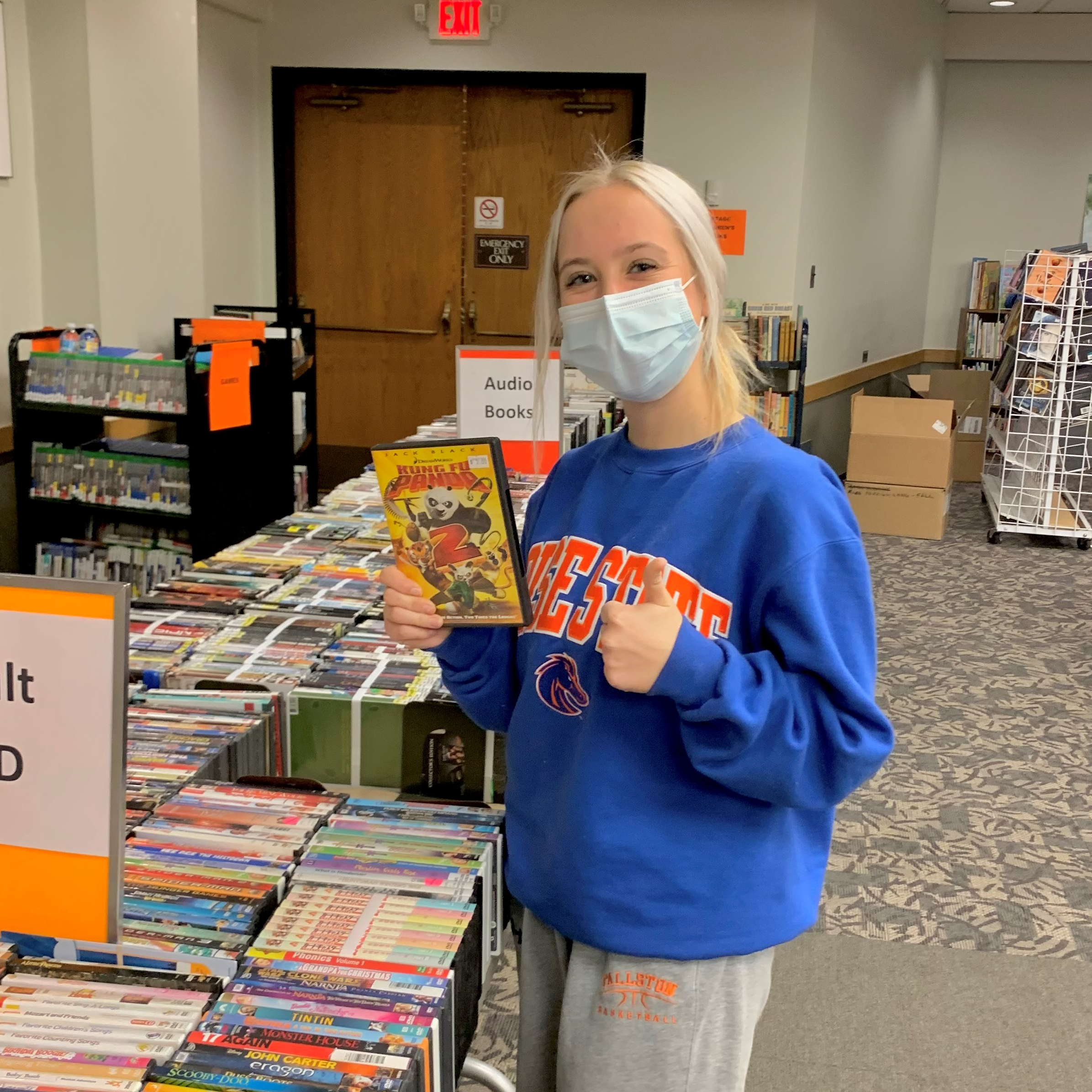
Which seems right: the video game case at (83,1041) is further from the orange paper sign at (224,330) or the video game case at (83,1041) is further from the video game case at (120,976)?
the orange paper sign at (224,330)

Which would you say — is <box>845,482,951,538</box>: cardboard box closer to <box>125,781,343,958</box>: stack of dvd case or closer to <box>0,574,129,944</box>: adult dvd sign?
<box>125,781,343,958</box>: stack of dvd case

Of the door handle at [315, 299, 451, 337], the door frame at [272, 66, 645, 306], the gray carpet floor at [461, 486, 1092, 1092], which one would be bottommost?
the gray carpet floor at [461, 486, 1092, 1092]

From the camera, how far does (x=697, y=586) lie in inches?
44.1

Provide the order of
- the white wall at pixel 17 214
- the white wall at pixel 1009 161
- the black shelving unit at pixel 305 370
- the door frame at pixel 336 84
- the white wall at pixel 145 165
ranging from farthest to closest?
the white wall at pixel 1009 161 → the door frame at pixel 336 84 → the black shelving unit at pixel 305 370 → the white wall at pixel 145 165 → the white wall at pixel 17 214

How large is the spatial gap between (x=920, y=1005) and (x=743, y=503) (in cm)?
178

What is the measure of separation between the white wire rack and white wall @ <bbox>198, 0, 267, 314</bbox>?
4.60m

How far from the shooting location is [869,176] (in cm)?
797

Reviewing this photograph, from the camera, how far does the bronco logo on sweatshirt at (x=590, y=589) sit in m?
1.12

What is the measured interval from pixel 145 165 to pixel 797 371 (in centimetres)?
384

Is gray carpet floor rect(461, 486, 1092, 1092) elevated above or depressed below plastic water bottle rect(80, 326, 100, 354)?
below

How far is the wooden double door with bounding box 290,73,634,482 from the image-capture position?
22.7ft

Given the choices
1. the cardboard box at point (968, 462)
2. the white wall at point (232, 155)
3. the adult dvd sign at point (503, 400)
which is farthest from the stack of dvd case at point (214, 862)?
the cardboard box at point (968, 462)

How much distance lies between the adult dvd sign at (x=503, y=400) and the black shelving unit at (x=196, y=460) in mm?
1366

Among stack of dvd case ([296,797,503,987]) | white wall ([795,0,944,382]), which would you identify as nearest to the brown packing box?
white wall ([795,0,944,382])
